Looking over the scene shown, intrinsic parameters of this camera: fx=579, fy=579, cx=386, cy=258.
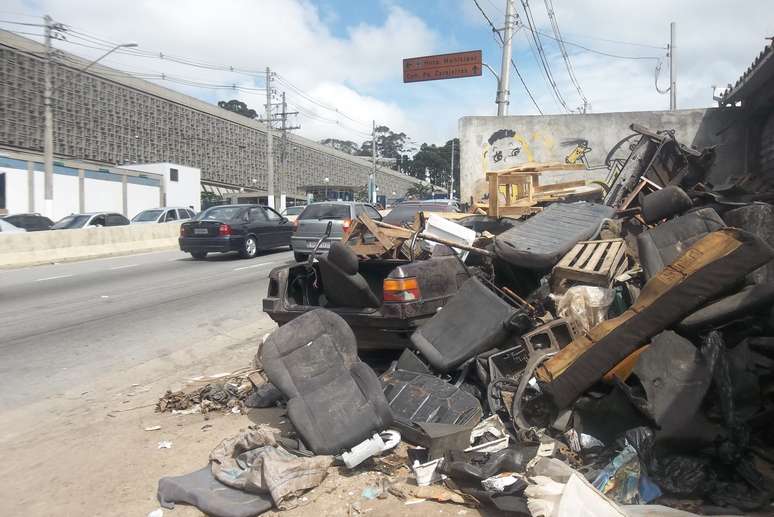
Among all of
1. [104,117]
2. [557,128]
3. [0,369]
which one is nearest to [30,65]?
[104,117]

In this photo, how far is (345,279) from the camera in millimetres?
4910

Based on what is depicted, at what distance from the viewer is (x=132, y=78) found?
50.5 metres

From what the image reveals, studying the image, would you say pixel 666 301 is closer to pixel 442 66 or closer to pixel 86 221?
pixel 86 221

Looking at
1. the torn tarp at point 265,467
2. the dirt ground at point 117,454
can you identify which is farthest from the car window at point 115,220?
the torn tarp at point 265,467

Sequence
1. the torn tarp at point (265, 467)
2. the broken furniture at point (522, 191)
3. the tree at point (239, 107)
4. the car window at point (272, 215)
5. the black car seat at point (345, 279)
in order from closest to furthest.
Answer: the torn tarp at point (265, 467) → the black car seat at point (345, 279) → the broken furniture at point (522, 191) → the car window at point (272, 215) → the tree at point (239, 107)

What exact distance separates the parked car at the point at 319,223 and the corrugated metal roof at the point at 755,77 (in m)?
7.94

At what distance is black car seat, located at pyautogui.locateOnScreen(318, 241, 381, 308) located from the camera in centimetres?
484

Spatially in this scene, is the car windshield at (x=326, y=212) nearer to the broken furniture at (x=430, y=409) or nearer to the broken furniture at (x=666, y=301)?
the broken furniture at (x=430, y=409)

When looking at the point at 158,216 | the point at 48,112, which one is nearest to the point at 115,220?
the point at 158,216

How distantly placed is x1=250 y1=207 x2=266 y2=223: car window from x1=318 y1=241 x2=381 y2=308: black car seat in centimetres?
1266

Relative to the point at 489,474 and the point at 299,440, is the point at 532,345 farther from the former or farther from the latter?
the point at 299,440

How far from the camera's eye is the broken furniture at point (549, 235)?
5496mm

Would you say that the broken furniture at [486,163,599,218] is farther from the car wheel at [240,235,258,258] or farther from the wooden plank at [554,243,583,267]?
the car wheel at [240,235,258,258]

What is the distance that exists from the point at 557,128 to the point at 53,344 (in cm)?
1411
